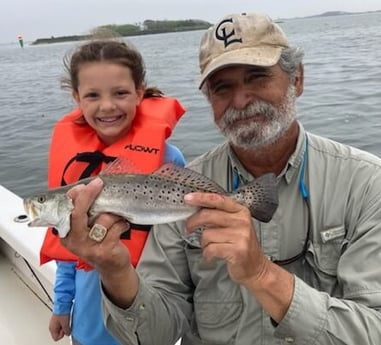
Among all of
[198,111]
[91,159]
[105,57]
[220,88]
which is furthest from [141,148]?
[198,111]

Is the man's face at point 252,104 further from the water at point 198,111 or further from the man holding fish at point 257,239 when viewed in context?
the water at point 198,111

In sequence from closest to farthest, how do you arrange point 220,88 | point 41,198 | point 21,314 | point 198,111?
point 41,198 → point 220,88 → point 21,314 → point 198,111

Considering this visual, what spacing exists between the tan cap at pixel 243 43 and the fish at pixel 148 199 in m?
0.61

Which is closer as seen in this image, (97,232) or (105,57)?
(97,232)

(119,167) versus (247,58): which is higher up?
(247,58)

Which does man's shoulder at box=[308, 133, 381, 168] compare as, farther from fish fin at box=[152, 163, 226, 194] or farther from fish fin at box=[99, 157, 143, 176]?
fish fin at box=[99, 157, 143, 176]

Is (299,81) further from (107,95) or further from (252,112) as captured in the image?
(107,95)

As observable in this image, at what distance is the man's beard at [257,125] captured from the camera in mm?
2428

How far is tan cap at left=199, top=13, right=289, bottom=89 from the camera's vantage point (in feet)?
8.11

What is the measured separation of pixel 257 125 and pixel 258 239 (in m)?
0.54

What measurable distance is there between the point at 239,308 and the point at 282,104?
39.4 inches

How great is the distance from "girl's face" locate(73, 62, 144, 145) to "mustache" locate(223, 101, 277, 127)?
0.86 m

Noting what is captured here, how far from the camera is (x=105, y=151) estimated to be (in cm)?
324

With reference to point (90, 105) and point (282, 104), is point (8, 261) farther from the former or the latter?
point (282, 104)
